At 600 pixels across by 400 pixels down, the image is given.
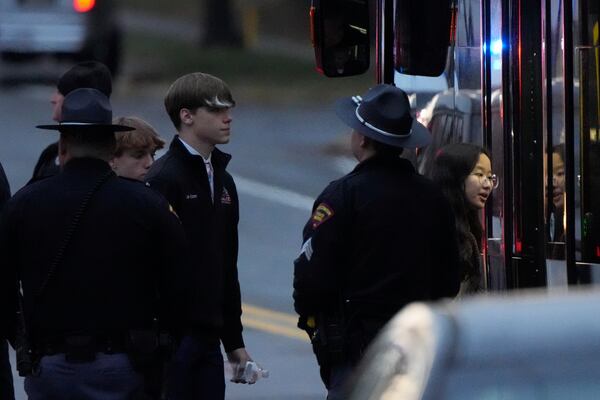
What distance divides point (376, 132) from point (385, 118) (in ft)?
0.22

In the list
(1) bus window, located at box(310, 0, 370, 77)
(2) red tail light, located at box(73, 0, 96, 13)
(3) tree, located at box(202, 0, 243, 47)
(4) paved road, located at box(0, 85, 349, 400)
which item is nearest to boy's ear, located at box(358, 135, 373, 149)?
(1) bus window, located at box(310, 0, 370, 77)

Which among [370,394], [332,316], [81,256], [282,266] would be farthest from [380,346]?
[282,266]

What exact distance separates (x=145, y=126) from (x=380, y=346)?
11.0ft

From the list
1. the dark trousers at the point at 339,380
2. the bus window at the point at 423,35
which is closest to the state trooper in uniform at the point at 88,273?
the dark trousers at the point at 339,380

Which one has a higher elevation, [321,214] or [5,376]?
[321,214]

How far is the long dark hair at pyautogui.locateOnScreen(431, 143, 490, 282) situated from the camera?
632 cm

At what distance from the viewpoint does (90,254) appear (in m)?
5.15

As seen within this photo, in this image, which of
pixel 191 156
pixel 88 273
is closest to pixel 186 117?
pixel 191 156

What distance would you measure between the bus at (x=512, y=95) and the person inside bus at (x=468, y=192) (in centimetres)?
13

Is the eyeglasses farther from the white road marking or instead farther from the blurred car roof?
the white road marking

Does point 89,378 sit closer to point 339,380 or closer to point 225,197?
point 339,380

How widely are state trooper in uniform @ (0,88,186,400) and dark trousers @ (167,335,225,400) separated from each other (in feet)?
3.01

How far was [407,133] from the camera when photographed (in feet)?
19.1

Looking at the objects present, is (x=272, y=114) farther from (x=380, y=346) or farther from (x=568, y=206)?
(x=380, y=346)
